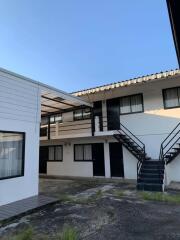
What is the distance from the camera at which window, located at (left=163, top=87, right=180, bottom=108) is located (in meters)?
11.4

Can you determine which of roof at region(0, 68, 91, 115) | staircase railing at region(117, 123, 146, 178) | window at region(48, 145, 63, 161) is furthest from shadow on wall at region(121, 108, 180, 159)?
window at region(48, 145, 63, 161)

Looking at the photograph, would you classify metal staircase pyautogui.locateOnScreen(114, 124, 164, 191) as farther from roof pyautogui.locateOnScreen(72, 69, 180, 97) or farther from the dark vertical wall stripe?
roof pyautogui.locateOnScreen(72, 69, 180, 97)

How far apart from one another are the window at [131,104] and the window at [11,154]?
23.2 feet

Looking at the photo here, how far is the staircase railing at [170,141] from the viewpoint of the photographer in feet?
35.8

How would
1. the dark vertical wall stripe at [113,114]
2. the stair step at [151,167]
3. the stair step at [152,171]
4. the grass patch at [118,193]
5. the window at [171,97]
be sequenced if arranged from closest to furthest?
the grass patch at [118,193] → the stair step at [152,171] → the stair step at [151,167] → the window at [171,97] → the dark vertical wall stripe at [113,114]

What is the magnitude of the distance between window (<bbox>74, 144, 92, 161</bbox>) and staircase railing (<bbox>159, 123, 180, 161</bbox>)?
4761 millimetres

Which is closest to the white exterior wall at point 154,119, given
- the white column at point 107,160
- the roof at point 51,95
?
the white column at point 107,160

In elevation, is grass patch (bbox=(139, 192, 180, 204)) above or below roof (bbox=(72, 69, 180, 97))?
below

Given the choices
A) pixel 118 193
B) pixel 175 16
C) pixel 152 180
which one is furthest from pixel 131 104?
pixel 175 16

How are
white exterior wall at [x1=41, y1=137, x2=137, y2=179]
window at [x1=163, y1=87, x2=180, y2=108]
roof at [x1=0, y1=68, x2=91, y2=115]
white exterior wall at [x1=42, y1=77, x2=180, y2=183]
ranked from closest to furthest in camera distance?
roof at [x1=0, y1=68, x2=91, y2=115] < white exterior wall at [x1=42, y1=77, x2=180, y2=183] < window at [x1=163, y1=87, x2=180, y2=108] < white exterior wall at [x1=41, y1=137, x2=137, y2=179]

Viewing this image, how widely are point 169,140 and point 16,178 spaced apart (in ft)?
26.2

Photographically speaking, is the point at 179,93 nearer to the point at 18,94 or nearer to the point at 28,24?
the point at 18,94

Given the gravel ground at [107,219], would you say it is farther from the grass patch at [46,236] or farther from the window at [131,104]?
the window at [131,104]

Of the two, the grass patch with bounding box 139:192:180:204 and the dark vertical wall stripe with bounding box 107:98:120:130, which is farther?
the dark vertical wall stripe with bounding box 107:98:120:130
